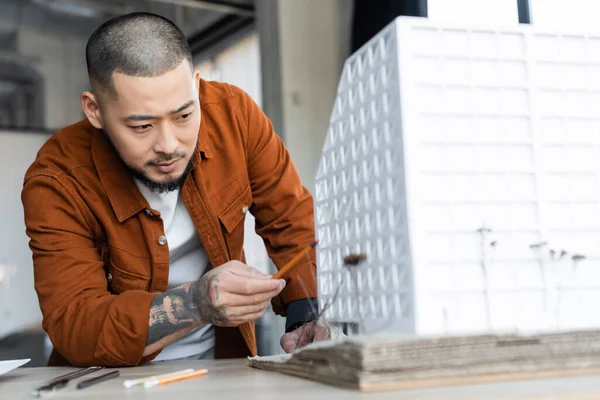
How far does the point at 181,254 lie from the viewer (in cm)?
156

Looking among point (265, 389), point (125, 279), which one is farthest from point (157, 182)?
point (265, 389)

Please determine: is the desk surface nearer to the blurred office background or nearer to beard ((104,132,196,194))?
beard ((104,132,196,194))

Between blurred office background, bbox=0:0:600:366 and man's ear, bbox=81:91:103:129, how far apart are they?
2.37m

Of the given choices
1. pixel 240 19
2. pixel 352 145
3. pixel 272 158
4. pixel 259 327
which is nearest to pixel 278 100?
pixel 240 19

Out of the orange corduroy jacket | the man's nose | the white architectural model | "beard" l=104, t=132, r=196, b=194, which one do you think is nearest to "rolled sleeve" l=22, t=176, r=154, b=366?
the orange corduroy jacket

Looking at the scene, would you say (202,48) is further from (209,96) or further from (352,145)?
(352,145)

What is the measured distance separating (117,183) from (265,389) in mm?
767

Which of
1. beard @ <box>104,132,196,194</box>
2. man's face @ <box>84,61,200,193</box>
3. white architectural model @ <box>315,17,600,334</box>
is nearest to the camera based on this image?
white architectural model @ <box>315,17,600,334</box>

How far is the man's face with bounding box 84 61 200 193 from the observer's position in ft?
4.14

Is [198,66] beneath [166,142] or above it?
above

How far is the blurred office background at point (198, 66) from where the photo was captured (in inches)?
151

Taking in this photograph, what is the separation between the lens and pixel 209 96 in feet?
5.28

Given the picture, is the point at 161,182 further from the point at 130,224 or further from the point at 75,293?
the point at 75,293

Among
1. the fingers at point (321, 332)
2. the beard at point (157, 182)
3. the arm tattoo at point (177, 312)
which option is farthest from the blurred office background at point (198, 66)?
the arm tattoo at point (177, 312)
